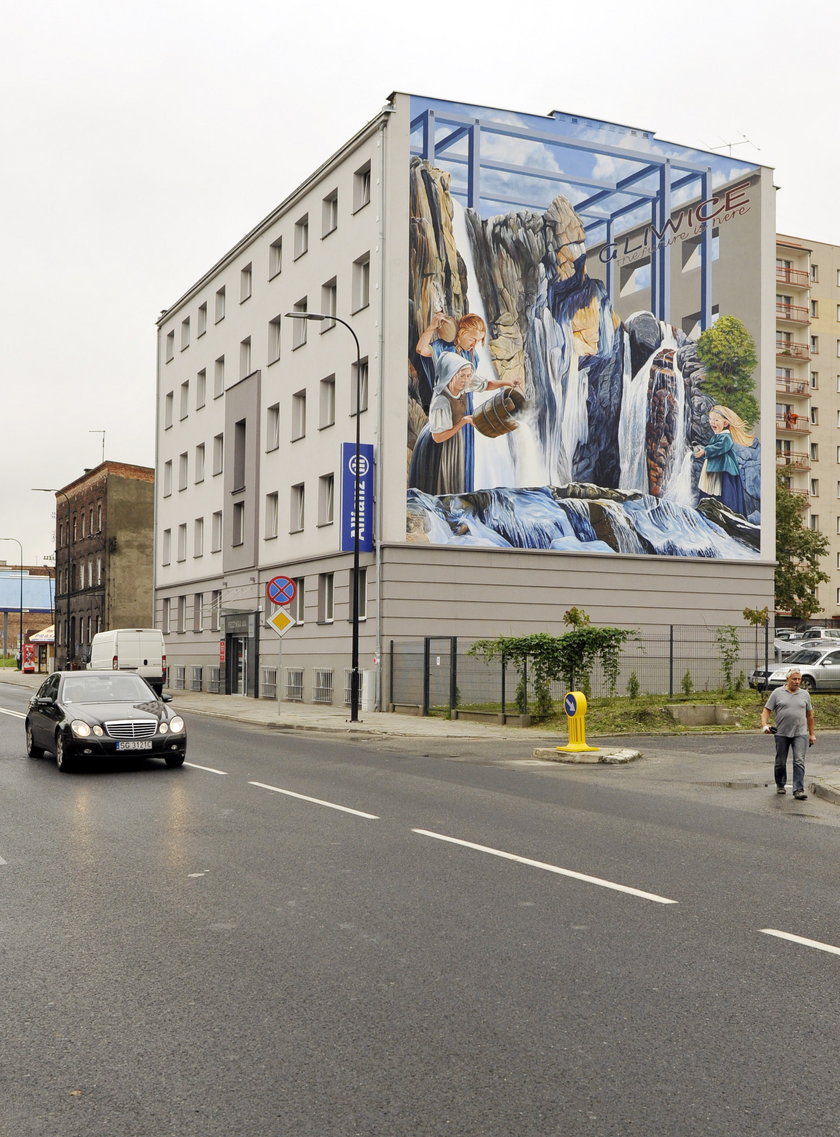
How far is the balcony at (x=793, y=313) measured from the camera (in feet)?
250

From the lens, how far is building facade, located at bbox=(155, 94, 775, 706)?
112 ft

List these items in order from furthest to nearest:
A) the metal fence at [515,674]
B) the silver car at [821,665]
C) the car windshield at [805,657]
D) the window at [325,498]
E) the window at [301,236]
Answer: the window at [301,236] < the window at [325,498] < the car windshield at [805,657] < the silver car at [821,665] < the metal fence at [515,674]

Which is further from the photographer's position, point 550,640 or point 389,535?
point 389,535

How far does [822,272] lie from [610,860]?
76141 mm

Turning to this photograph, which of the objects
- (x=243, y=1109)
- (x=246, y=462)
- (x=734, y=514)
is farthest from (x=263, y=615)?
→ (x=243, y=1109)

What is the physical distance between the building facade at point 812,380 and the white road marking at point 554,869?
6796cm

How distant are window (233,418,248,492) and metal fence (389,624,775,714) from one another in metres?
14.5

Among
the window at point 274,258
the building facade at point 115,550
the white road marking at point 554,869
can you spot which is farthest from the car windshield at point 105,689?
the building facade at point 115,550

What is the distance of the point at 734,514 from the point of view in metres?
38.7

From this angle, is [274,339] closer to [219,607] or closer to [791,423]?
[219,607]

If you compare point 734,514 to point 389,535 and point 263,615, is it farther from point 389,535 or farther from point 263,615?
point 263,615

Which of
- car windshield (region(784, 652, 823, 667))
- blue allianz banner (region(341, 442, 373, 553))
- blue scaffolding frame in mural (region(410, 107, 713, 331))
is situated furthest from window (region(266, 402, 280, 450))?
car windshield (region(784, 652, 823, 667))

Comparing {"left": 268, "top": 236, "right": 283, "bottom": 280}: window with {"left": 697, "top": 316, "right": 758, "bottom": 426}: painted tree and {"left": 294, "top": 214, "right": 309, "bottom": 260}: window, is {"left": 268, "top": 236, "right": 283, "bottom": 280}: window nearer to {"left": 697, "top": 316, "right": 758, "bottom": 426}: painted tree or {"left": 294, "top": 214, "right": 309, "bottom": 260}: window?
{"left": 294, "top": 214, "right": 309, "bottom": 260}: window

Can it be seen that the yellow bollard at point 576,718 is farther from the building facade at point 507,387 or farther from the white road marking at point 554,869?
the building facade at point 507,387
